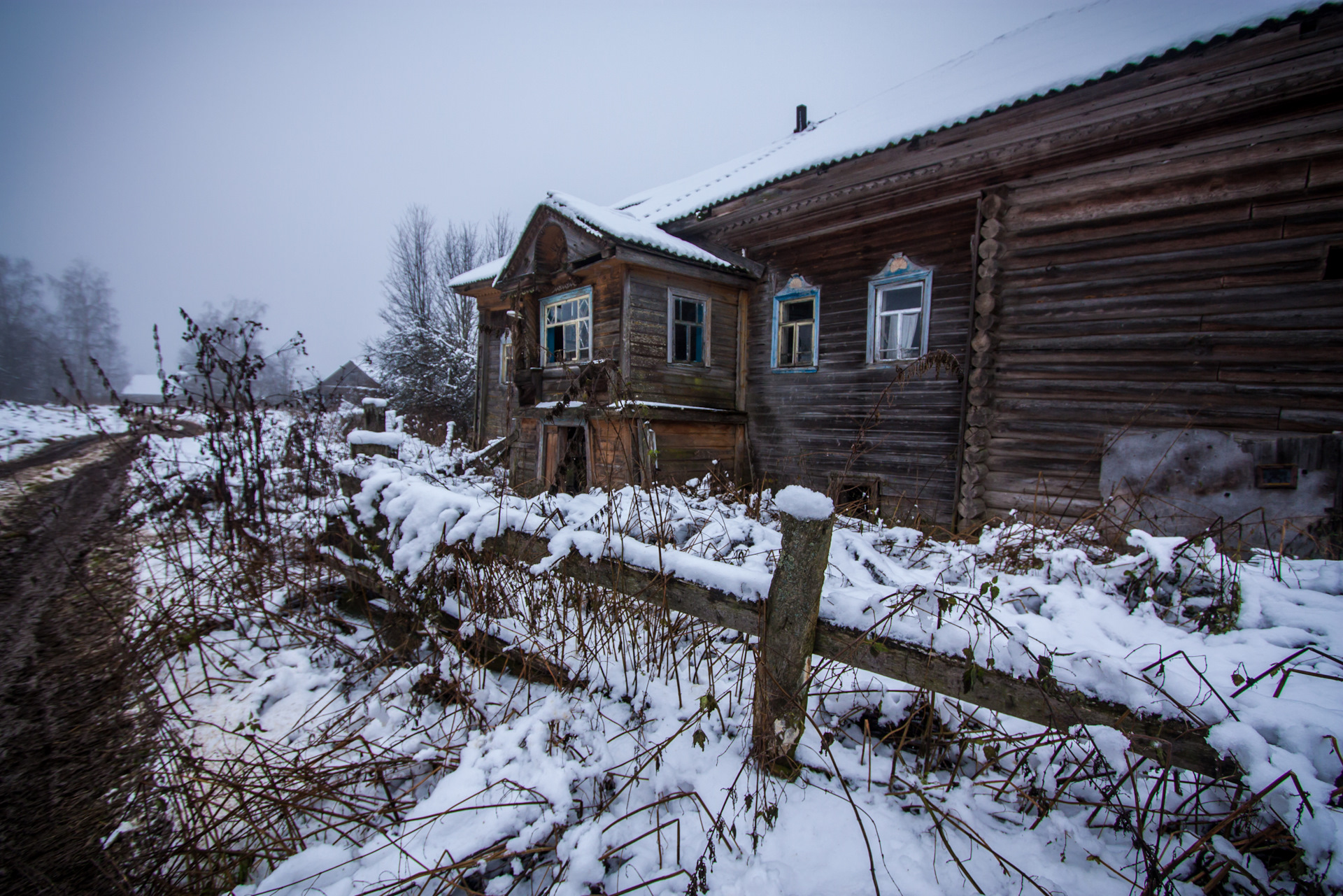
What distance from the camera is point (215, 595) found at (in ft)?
12.0

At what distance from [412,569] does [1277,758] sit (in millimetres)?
3262

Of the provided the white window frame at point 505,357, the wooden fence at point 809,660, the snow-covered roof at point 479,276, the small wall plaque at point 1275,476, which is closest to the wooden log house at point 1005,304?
the small wall plaque at point 1275,476

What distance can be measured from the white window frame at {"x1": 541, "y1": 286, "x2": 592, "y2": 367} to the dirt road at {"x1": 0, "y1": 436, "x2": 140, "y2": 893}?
6163 mm

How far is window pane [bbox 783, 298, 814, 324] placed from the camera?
875 centimetres

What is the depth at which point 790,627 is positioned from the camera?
6.13 feet

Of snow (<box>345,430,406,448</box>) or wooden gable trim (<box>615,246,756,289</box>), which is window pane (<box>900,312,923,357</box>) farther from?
snow (<box>345,430,406,448</box>)

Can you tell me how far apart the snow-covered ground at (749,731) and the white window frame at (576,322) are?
662 cm

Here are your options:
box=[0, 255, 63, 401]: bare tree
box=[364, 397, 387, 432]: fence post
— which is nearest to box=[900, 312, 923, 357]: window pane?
box=[364, 397, 387, 432]: fence post

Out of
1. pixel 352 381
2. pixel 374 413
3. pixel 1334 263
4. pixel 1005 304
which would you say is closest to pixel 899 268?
pixel 1005 304

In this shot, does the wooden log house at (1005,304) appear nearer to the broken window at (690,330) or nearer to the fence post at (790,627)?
the broken window at (690,330)

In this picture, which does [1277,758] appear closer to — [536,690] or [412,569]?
[536,690]

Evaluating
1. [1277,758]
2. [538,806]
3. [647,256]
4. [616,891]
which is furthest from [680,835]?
Answer: [647,256]

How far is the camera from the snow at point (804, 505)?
1804 millimetres

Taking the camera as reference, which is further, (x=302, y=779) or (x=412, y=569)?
(x=412, y=569)
